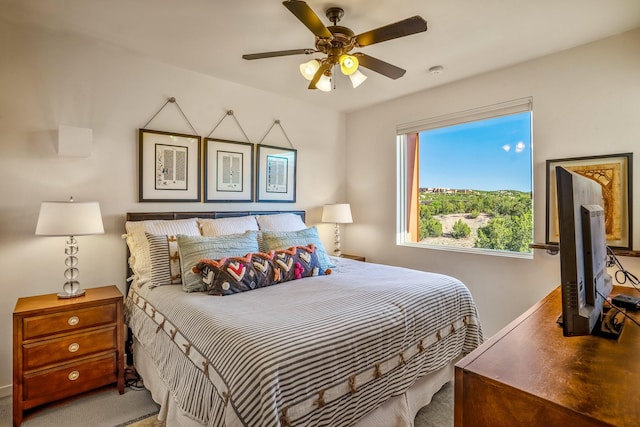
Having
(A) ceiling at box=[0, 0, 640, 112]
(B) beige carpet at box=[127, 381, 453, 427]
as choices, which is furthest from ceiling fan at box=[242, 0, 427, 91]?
(B) beige carpet at box=[127, 381, 453, 427]

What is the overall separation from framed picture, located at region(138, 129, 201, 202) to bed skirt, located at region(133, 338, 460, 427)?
125cm

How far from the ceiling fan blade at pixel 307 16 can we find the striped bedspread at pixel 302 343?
4.99 feet

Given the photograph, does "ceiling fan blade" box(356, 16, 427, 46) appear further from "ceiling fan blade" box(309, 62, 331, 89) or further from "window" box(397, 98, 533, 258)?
"window" box(397, 98, 533, 258)

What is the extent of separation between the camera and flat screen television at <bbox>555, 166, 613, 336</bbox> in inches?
35.4

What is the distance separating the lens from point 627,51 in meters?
2.43

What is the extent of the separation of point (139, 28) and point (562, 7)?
2.83 metres

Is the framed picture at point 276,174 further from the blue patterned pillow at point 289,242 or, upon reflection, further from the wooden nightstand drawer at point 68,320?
the wooden nightstand drawer at point 68,320

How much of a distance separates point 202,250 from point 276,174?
5.35ft

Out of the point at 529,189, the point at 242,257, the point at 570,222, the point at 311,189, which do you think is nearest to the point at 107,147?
the point at 242,257

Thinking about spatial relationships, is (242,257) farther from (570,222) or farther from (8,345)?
(570,222)

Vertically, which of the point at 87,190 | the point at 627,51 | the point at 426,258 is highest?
the point at 627,51

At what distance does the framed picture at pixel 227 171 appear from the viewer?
3.21m

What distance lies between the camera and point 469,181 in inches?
137

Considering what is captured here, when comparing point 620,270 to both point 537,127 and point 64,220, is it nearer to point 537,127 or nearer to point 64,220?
point 537,127
